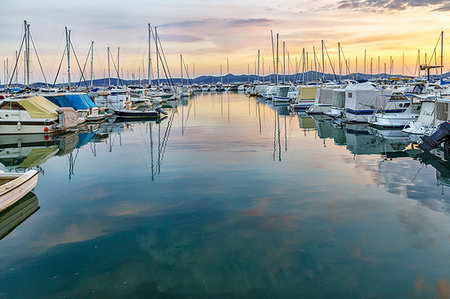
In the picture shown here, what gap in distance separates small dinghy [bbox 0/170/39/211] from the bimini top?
2599cm

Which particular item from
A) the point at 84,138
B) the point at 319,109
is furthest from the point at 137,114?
the point at 319,109

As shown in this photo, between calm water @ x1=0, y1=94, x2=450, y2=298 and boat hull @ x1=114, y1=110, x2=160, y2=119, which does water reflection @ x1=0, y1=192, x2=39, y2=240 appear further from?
boat hull @ x1=114, y1=110, x2=160, y2=119

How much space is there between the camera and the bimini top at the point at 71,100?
37.5 metres

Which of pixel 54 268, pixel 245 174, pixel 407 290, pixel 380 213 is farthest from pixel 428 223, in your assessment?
pixel 54 268

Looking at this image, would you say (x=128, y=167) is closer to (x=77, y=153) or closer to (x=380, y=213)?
(x=77, y=153)

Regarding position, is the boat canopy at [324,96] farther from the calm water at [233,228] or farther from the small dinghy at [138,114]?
the calm water at [233,228]

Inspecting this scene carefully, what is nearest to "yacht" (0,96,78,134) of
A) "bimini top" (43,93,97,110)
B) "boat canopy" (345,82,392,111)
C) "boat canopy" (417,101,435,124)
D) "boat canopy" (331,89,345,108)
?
"bimini top" (43,93,97,110)

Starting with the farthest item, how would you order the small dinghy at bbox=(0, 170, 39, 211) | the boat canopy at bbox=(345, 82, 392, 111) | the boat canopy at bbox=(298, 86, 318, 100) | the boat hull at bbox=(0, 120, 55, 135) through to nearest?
the boat canopy at bbox=(298, 86, 318, 100) < the boat canopy at bbox=(345, 82, 392, 111) < the boat hull at bbox=(0, 120, 55, 135) < the small dinghy at bbox=(0, 170, 39, 211)

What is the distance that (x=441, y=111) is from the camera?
24141 millimetres

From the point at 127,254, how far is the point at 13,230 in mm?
3877

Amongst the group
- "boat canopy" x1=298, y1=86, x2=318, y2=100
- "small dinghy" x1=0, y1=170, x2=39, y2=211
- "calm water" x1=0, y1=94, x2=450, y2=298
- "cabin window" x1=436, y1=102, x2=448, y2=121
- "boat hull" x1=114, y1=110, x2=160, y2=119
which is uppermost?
"boat canopy" x1=298, y1=86, x2=318, y2=100

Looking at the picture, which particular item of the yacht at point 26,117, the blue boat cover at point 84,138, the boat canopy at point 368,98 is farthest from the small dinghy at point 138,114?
the boat canopy at point 368,98

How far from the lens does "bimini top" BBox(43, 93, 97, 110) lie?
37525mm

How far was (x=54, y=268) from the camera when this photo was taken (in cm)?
816
